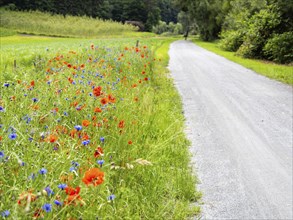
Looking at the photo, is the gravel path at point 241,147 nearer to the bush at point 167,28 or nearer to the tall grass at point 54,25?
the tall grass at point 54,25

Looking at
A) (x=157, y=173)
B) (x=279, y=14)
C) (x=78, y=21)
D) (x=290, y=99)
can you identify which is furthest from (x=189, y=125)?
(x=78, y=21)

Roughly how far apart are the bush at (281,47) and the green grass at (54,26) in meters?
28.7

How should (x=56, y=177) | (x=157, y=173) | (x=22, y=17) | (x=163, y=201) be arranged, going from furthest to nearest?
(x=22, y=17), (x=157, y=173), (x=163, y=201), (x=56, y=177)

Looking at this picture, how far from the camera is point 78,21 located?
4712 cm

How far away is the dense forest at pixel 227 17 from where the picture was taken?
21.2 m

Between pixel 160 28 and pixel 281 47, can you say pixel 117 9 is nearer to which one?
pixel 160 28

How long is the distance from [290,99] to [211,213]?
721cm

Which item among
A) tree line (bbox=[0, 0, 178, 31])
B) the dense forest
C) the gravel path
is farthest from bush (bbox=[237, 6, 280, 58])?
tree line (bbox=[0, 0, 178, 31])

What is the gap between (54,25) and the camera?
42312 millimetres

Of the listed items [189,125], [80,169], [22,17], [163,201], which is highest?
[80,169]

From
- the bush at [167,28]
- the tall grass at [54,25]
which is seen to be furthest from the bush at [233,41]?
the bush at [167,28]

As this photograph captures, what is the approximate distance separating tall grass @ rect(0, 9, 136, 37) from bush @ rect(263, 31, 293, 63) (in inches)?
1129

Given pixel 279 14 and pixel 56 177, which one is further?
pixel 279 14

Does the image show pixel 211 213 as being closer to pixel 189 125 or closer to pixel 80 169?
pixel 80 169
